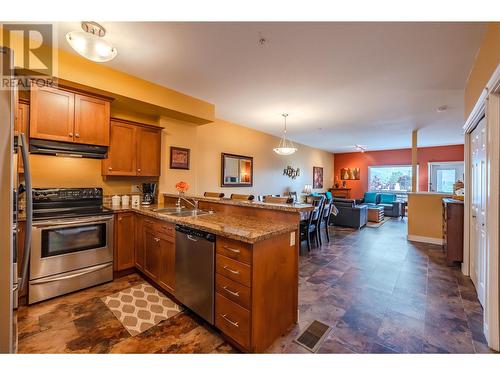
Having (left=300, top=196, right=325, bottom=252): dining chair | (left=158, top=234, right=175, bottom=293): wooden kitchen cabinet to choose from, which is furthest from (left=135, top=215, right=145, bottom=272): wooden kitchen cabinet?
(left=300, top=196, right=325, bottom=252): dining chair

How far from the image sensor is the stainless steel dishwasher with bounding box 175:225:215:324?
1.85 meters

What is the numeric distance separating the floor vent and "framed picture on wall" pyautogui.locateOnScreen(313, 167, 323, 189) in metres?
7.49

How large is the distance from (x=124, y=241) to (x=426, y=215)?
6009 millimetres

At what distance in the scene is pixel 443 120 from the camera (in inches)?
191

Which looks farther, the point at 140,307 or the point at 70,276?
the point at 70,276

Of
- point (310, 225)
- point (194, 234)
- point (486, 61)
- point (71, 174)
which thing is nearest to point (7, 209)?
point (194, 234)

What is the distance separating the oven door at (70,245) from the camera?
229cm

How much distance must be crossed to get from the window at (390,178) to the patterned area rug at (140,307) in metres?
9.67

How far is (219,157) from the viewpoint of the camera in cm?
524

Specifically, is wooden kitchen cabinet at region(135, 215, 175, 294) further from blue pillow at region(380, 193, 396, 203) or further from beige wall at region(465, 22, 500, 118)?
blue pillow at region(380, 193, 396, 203)

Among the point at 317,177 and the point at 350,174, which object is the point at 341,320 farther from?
the point at 350,174
